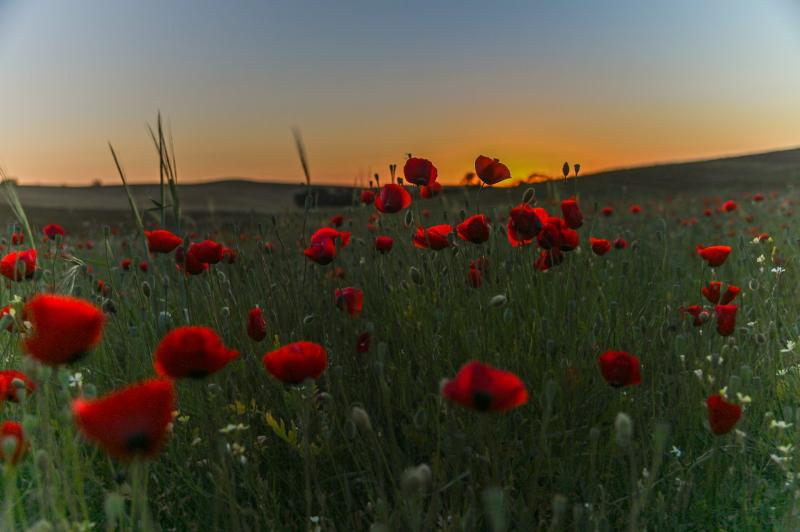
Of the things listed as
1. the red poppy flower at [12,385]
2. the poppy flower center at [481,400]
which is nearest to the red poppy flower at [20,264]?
the red poppy flower at [12,385]

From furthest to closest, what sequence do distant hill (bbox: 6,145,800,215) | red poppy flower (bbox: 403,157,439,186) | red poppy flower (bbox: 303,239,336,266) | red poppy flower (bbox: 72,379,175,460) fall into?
1. distant hill (bbox: 6,145,800,215)
2. red poppy flower (bbox: 403,157,439,186)
3. red poppy flower (bbox: 303,239,336,266)
4. red poppy flower (bbox: 72,379,175,460)

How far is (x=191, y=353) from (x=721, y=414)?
1376 mm

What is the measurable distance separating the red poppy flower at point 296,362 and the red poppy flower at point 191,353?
12 centimetres

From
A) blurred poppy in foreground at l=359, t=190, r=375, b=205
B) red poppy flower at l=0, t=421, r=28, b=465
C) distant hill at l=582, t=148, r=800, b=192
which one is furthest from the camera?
distant hill at l=582, t=148, r=800, b=192

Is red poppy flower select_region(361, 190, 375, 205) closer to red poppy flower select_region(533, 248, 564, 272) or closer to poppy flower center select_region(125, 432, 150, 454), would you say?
red poppy flower select_region(533, 248, 564, 272)

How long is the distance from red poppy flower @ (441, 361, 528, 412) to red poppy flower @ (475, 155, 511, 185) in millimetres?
1577

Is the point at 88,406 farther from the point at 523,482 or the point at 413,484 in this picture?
the point at 523,482

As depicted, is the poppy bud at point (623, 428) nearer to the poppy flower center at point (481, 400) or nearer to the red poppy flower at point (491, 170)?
the poppy flower center at point (481, 400)

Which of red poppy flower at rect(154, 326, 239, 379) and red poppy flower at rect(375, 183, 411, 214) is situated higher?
red poppy flower at rect(375, 183, 411, 214)

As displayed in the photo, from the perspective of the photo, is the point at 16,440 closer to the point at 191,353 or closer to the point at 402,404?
the point at 191,353

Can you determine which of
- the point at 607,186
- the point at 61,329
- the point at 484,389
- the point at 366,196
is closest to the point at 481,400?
the point at 484,389

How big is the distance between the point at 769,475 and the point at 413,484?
2104mm

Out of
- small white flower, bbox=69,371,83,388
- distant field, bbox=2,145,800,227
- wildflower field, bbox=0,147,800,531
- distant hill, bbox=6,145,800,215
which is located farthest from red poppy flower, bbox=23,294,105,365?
distant field, bbox=2,145,800,227

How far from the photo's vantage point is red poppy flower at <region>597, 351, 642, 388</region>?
1840 mm
